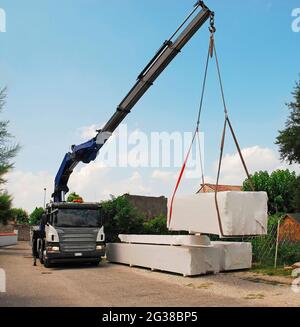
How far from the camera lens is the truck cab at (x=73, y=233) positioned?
16.0 metres

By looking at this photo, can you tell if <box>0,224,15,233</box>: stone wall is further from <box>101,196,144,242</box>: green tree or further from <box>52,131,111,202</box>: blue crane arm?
<box>52,131,111,202</box>: blue crane arm

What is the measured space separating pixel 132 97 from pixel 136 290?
7.31m

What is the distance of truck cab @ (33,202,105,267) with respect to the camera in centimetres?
1598

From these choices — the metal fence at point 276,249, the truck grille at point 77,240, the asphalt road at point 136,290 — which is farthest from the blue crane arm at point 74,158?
the metal fence at point 276,249

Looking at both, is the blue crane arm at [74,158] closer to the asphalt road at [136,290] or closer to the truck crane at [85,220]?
the truck crane at [85,220]

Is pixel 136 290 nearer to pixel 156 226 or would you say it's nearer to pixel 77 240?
pixel 77 240

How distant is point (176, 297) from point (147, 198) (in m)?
36.1

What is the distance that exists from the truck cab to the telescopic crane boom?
97.3 inches

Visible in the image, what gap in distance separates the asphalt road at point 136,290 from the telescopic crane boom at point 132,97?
17.0ft

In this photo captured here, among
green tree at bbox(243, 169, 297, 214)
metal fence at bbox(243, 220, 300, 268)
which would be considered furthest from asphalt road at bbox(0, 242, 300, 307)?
green tree at bbox(243, 169, 297, 214)

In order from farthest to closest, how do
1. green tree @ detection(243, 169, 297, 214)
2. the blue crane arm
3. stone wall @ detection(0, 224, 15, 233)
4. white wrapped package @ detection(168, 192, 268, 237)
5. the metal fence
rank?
stone wall @ detection(0, 224, 15, 233), green tree @ detection(243, 169, 297, 214), the blue crane arm, the metal fence, white wrapped package @ detection(168, 192, 268, 237)

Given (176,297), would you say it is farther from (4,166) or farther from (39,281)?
(4,166)

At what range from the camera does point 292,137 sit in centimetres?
2942
